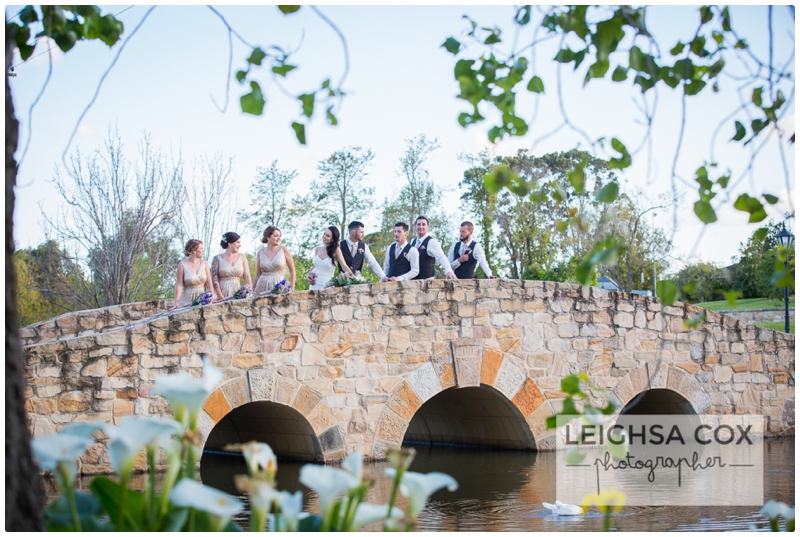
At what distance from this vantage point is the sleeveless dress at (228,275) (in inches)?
364

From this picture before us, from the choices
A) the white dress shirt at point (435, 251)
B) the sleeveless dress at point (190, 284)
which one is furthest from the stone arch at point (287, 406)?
the white dress shirt at point (435, 251)

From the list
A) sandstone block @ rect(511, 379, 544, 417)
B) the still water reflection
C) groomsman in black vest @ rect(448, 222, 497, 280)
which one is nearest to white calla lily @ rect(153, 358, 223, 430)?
the still water reflection

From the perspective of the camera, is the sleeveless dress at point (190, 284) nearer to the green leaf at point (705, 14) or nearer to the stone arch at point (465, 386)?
the stone arch at point (465, 386)

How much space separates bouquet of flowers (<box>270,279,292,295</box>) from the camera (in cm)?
834

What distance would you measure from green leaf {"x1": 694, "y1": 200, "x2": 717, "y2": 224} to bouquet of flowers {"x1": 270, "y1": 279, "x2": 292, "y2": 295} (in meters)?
6.09

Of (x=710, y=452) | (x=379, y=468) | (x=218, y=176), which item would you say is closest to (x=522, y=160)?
(x=218, y=176)

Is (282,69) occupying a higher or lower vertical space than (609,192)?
higher

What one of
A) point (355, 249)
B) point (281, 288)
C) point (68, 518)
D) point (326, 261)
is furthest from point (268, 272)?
point (68, 518)

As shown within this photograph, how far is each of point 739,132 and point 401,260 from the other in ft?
20.9

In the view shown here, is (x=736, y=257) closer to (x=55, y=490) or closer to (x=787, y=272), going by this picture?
(x=55, y=490)

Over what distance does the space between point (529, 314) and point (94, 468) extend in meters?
4.52

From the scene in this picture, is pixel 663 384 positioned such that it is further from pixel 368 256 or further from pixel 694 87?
pixel 694 87

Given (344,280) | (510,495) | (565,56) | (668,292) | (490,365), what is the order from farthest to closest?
(490,365), (344,280), (510,495), (565,56), (668,292)

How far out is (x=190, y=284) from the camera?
30.8ft
